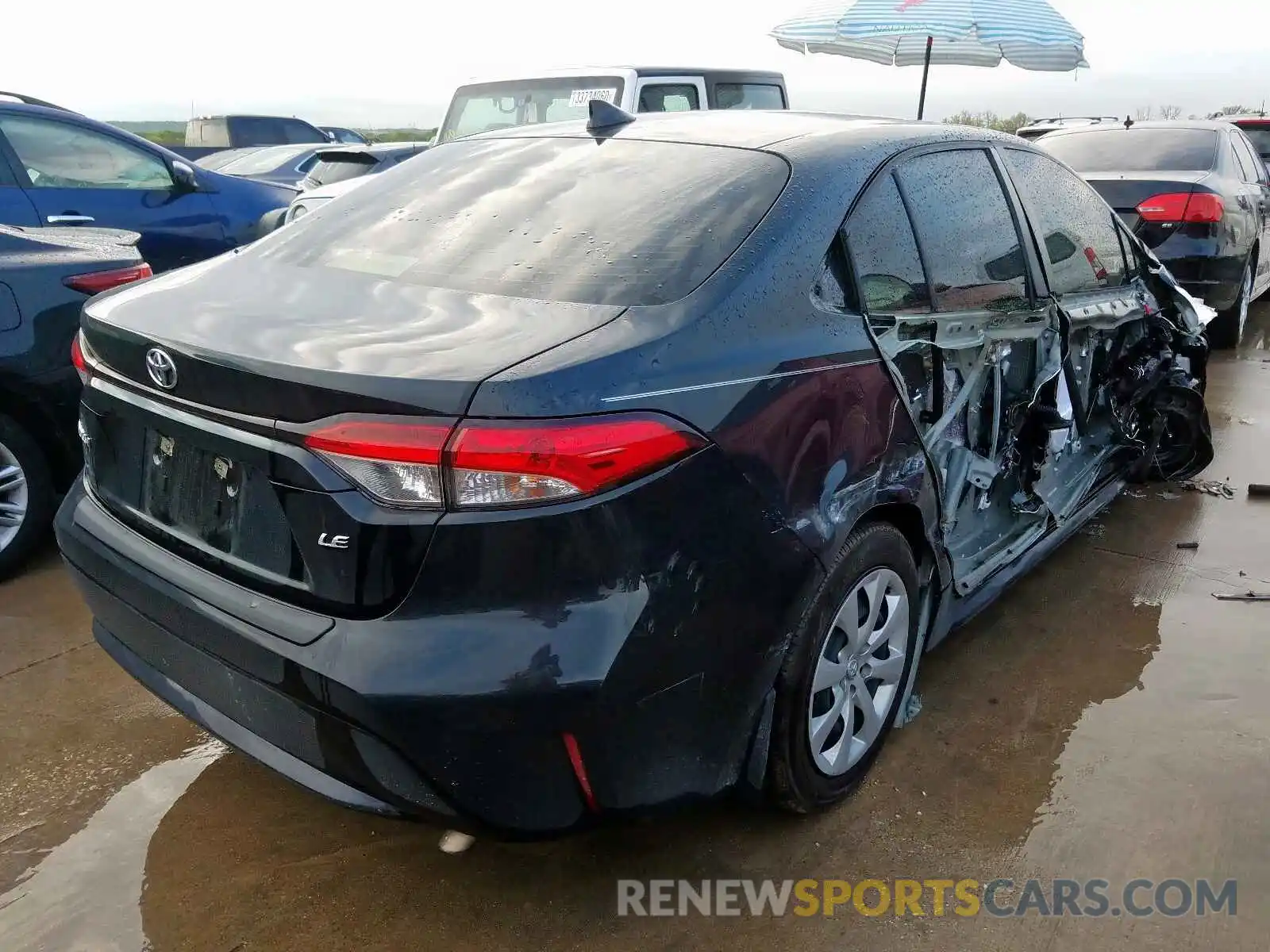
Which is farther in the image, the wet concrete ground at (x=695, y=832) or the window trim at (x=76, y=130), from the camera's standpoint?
the window trim at (x=76, y=130)

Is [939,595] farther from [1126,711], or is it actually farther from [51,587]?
[51,587]

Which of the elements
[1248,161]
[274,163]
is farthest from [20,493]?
[274,163]

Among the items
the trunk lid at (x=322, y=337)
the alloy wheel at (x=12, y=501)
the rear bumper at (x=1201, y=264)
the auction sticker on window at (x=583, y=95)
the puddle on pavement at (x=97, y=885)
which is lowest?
the puddle on pavement at (x=97, y=885)

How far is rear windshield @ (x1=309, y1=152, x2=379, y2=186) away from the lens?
892cm

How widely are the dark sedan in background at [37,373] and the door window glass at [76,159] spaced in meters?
2.42

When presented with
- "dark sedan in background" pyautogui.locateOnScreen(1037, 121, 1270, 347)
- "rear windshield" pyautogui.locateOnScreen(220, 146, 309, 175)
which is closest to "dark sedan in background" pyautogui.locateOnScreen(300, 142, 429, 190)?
"rear windshield" pyautogui.locateOnScreen(220, 146, 309, 175)

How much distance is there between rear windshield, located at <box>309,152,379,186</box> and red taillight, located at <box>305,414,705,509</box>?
25.7 ft

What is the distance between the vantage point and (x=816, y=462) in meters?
2.09

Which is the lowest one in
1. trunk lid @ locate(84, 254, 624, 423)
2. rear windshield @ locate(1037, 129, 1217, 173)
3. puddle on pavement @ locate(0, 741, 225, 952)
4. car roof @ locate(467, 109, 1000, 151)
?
puddle on pavement @ locate(0, 741, 225, 952)

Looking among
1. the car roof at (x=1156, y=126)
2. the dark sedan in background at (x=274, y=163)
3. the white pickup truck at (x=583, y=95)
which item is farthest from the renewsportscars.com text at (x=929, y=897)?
the dark sedan in background at (x=274, y=163)

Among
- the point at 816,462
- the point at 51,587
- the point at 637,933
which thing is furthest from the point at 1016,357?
the point at 51,587

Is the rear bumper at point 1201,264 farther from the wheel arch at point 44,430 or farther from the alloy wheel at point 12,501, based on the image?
the alloy wheel at point 12,501

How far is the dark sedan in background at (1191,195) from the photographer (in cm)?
657

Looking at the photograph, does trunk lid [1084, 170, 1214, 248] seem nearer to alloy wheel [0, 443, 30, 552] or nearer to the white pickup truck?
the white pickup truck
